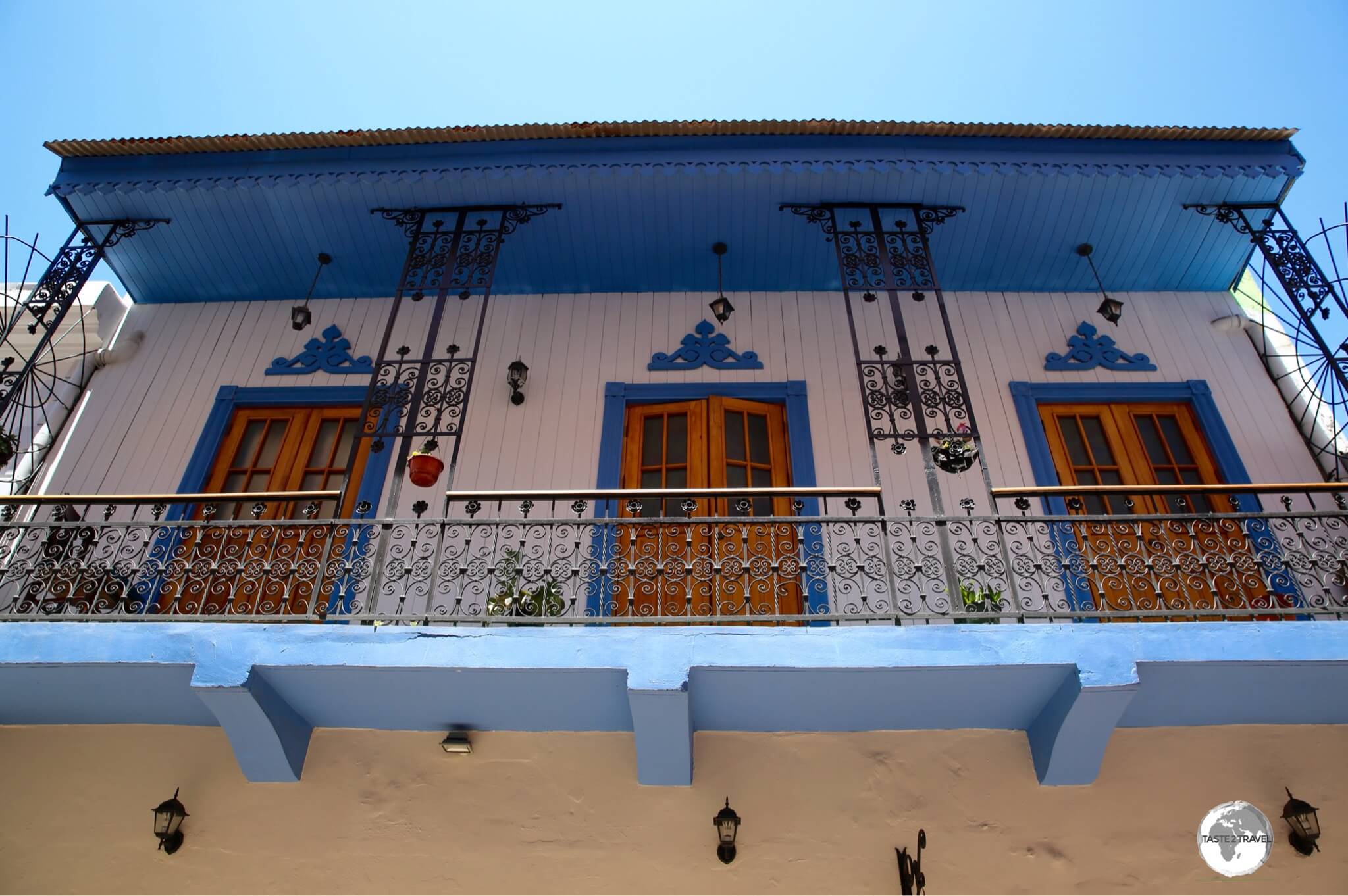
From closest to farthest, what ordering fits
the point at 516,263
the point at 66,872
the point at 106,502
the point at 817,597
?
1. the point at 66,872
2. the point at 106,502
3. the point at 817,597
4. the point at 516,263

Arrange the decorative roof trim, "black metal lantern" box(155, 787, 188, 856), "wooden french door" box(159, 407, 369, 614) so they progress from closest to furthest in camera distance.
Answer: "black metal lantern" box(155, 787, 188, 856)
"wooden french door" box(159, 407, 369, 614)
the decorative roof trim

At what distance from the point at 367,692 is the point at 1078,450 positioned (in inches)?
230

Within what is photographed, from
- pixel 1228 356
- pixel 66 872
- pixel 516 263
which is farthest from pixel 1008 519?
pixel 66 872

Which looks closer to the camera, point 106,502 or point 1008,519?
point 1008,519

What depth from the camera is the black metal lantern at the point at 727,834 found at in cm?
484

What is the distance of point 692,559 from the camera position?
6.00 meters

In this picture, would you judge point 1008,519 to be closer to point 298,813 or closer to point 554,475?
point 554,475

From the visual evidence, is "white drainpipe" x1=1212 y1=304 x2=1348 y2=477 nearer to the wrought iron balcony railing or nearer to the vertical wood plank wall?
the vertical wood plank wall

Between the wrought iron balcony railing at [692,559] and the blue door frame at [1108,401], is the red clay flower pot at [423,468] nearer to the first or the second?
the wrought iron balcony railing at [692,559]

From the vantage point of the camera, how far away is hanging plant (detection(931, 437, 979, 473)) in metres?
5.84

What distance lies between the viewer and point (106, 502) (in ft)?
18.8

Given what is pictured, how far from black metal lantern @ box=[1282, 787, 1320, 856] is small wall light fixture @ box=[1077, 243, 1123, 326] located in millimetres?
4551

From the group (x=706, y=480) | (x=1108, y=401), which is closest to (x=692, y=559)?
(x=706, y=480)

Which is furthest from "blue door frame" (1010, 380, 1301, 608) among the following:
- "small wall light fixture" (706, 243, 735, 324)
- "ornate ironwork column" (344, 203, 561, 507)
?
"ornate ironwork column" (344, 203, 561, 507)
